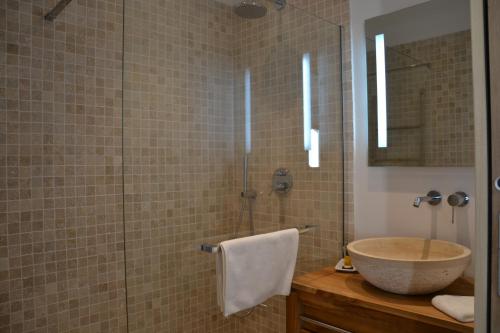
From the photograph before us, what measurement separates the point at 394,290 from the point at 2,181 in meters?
1.70

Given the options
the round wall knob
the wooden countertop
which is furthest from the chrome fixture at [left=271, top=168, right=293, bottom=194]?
the round wall knob

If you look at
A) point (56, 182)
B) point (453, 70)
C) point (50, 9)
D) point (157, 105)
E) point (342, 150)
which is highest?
point (50, 9)

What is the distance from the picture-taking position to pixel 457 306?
1.18m

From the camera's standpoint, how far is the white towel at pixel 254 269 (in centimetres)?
140

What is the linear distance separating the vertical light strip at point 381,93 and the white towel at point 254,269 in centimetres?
66

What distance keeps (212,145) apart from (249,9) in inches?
27.3

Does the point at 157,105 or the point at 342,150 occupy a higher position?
the point at 157,105

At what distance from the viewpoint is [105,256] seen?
1.89m

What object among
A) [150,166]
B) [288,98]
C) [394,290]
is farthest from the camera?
[288,98]

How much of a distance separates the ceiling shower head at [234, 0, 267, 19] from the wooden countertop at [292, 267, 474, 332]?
4.09ft

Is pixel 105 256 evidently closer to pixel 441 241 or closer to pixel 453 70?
pixel 441 241

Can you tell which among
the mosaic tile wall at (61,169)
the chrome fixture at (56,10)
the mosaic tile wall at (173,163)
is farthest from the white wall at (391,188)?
the chrome fixture at (56,10)

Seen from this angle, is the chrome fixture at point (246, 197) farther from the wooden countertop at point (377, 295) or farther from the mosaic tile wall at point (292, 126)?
the wooden countertop at point (377, 295)

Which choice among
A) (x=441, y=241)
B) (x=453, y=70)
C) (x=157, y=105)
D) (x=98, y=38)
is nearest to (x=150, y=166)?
(x=157, y=105)
